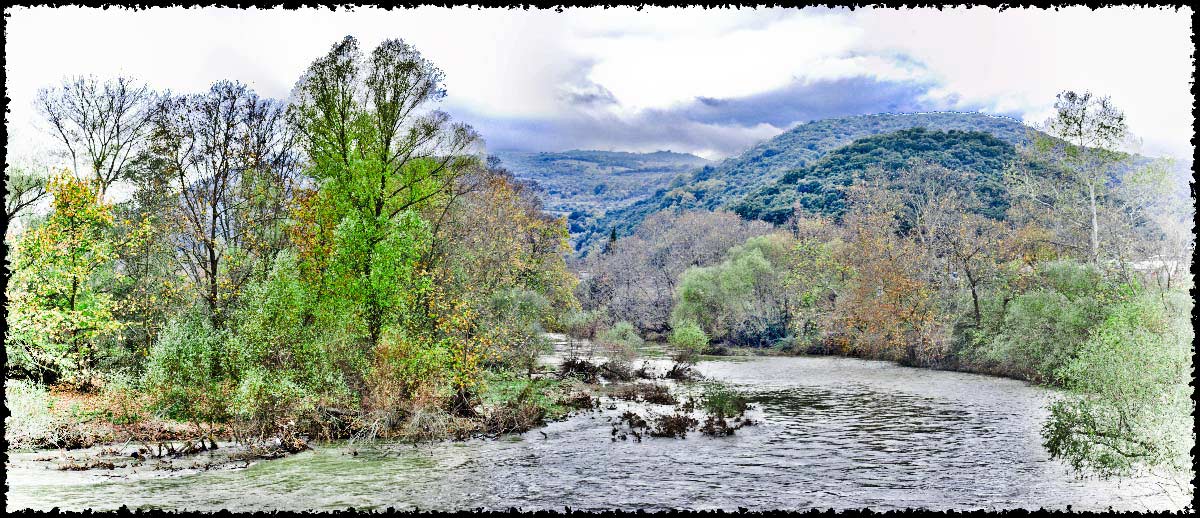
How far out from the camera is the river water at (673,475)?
46.1 ft

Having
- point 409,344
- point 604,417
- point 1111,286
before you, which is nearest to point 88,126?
point 409,344

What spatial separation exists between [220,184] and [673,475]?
2375 centimetres

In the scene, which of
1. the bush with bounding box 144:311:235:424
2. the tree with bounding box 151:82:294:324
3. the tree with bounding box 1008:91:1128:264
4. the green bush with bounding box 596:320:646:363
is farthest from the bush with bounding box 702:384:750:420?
the tree with bounding box 1008:91:1128:264

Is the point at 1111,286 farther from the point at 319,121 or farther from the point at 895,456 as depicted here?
the point at 319,121

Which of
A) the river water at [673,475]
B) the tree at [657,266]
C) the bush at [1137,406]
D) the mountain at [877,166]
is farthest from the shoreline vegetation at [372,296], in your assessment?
the mountain at [877,166]

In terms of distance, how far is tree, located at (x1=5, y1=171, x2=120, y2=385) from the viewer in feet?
50.0

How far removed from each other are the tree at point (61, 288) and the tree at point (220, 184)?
3255 millimetres

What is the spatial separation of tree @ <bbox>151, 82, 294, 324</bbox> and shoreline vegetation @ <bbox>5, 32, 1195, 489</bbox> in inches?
4.8

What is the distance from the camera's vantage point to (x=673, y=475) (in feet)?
56.7

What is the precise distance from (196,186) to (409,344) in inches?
546

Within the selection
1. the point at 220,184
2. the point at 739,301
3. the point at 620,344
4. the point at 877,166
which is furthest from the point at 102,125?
the point at 877,166

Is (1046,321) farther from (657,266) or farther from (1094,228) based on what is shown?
(657,266)

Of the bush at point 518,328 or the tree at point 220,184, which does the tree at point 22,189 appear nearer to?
the tree at point 220,184

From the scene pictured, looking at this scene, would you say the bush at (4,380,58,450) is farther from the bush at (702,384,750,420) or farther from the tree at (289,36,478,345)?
the bush at (702,384,750,420)
